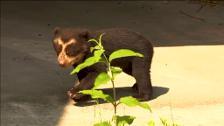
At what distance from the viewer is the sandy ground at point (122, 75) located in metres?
6.06

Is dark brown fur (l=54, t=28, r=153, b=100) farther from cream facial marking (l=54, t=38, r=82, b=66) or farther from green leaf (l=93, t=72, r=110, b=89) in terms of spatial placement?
green leaf (l=93, t=72, r=110, b=89)

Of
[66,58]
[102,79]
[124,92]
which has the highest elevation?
[102,79]

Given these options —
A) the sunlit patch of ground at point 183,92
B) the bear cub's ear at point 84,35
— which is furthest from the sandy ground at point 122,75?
the bear cub's ear at point 84,35

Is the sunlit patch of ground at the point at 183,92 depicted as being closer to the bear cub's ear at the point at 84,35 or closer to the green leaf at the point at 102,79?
the bear cub's ear at the point at 84,35

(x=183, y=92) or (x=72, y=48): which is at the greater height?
(x=72, y=48)

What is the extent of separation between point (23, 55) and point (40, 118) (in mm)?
2701

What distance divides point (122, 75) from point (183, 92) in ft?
3.85

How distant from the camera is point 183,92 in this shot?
663 centimetres

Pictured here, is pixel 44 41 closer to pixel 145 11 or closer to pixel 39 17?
pixel 39 17

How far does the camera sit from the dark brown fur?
6.18 m

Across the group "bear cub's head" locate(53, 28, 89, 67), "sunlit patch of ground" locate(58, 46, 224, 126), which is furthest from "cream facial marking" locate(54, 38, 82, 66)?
"sunlit patch of ground" locate(58, 46, 224, 126)

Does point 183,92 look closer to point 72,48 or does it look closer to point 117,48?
point 117,48

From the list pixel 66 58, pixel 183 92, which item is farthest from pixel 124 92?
pixel 66 58

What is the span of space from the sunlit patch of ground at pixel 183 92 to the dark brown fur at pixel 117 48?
225mm
